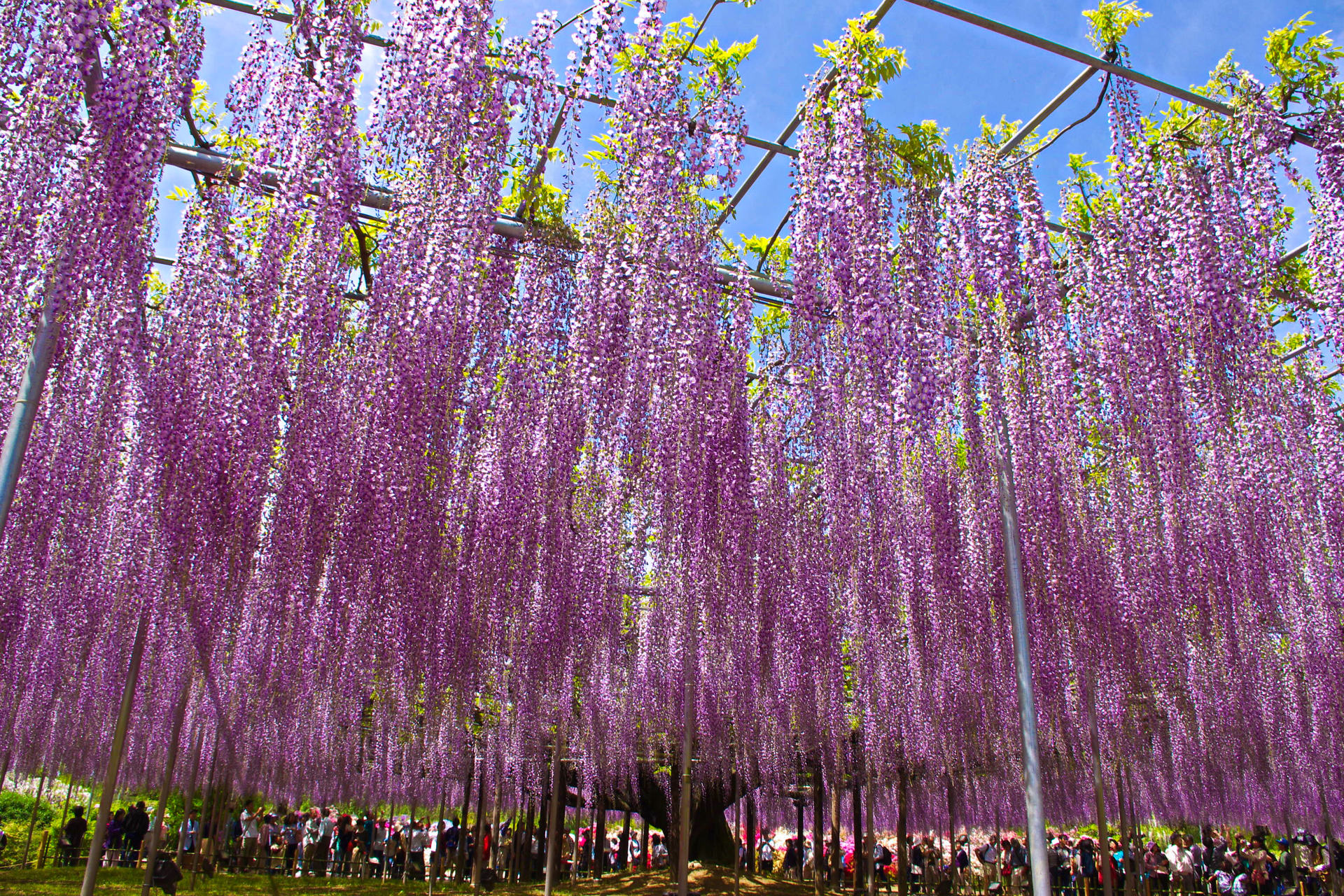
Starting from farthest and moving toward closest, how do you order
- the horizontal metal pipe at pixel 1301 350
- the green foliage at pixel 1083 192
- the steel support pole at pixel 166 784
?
the horizontal metal pipe at pixel 1301 350, the green foliage at pixel 1083 192, the steel support pole at pixel 166 784

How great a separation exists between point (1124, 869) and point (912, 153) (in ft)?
49.6

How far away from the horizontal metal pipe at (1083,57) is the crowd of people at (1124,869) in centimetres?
1191

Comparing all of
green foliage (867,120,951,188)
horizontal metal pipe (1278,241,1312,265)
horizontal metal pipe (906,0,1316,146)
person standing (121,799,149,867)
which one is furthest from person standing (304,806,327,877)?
horizontal metal pipe (1278,241,1312,265)

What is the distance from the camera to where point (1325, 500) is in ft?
27.2

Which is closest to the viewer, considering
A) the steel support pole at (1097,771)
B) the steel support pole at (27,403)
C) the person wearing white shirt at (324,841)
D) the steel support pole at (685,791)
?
the steel support pole at (27,403)

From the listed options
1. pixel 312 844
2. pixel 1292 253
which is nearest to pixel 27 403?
pixel 1292 253

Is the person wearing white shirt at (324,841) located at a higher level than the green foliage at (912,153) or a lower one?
lower

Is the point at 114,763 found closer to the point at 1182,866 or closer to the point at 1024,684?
the point at 1024,684

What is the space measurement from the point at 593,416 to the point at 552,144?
230 cm

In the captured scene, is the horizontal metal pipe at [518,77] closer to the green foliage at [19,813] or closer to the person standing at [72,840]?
the person standing at [72,840]

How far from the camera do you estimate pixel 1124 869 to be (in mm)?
15297

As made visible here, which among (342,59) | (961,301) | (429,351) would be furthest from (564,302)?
(961,301)

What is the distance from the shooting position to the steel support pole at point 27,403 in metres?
3.61

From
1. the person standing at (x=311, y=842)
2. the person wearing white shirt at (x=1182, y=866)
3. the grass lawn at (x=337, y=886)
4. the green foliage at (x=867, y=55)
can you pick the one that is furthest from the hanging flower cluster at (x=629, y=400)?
the person standing at (x=311, y=842)
